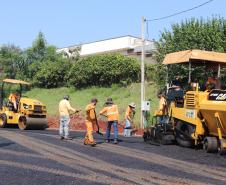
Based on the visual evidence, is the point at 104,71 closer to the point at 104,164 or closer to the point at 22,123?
the point at 22,123

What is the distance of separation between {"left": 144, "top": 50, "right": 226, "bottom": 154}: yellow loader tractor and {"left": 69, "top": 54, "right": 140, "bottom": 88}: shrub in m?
14.5

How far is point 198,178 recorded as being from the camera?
9.03 m

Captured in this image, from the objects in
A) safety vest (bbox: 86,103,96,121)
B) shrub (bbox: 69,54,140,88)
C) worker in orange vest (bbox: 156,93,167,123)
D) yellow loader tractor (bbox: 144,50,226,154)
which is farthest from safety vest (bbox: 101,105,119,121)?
shrub (bbox: 69,54,140,88)

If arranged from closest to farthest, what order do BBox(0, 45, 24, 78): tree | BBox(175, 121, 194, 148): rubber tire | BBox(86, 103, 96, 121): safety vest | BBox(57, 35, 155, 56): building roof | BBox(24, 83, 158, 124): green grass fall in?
BBox(175, 121, 194, 148): rubber tire → BBox(86, 103, 96, 121): safety vest → BBox(24, 83, 158, 124): green grass → BBox(0, 45, 24, 78): tree → BBox(57, 35, 155, 56): building roof

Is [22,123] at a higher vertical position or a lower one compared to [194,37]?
lower

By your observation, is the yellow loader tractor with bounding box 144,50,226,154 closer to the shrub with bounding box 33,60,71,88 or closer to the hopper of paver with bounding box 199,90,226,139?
the hopper of paver with bounding box 199,90,226,139

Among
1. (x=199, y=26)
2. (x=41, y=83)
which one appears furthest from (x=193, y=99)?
(x=41, y=83)

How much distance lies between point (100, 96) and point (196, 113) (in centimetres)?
1618

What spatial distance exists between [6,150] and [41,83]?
24098mm

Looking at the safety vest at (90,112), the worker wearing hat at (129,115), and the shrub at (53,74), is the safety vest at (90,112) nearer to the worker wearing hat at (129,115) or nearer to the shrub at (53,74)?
the worker wearing hat at (129,115)

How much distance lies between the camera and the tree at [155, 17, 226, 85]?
2320 centimetres

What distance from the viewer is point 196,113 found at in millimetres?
13461

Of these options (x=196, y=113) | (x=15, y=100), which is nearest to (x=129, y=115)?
(x=15, y=100)

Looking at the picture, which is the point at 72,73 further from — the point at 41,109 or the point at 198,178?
the point at 198,178
